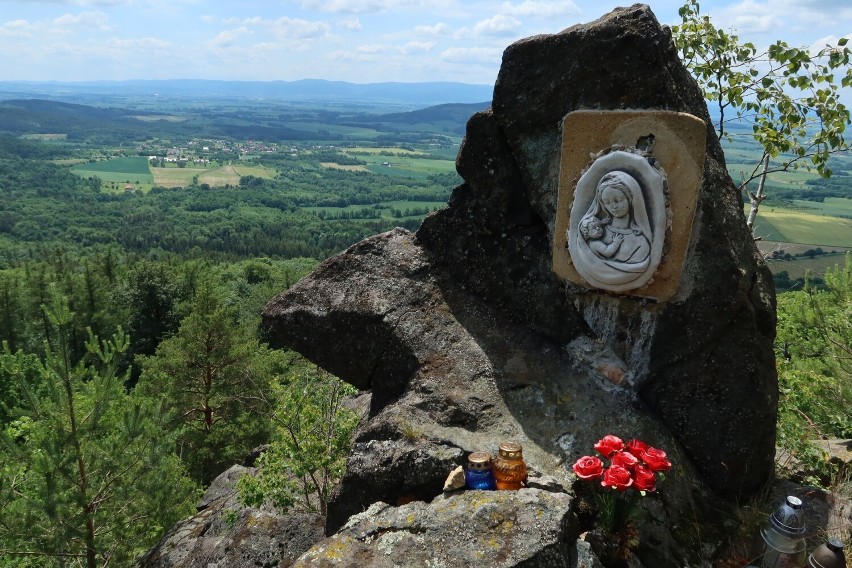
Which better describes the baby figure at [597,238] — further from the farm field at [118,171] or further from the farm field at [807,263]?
the farm field at [118,171]

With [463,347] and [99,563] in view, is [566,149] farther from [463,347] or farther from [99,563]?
[99,563]

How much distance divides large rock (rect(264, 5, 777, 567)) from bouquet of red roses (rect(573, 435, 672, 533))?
551 millimetres

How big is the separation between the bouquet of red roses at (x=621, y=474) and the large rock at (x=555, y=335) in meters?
0.55

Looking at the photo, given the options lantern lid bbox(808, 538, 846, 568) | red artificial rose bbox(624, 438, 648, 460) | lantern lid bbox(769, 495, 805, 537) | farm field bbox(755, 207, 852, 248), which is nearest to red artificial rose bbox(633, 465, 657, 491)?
red artificial rose bbox(624, 438, 648, 460)

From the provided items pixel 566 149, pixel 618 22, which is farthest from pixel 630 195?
pixel 618 22

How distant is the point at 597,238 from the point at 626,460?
6.72 ft

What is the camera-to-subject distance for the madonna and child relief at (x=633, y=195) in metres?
5.20

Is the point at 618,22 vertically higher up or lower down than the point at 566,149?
higher up

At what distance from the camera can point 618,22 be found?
18.2 feet

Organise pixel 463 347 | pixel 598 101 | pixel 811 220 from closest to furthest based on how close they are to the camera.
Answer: pixel 598 101 < pixel 463 347 < pixel 811 220

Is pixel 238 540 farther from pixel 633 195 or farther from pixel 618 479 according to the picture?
pixel 633 195

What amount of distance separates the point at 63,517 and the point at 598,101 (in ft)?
26.0

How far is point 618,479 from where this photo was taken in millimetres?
4414

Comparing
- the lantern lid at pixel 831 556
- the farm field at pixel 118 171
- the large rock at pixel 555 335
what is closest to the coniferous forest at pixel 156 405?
the large rock at pixel 555 335
